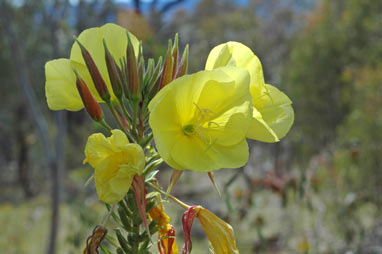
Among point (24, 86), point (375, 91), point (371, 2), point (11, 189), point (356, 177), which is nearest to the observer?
A: point (24, 86)

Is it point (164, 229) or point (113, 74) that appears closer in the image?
point (113, 74)

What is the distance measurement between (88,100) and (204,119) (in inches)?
8.4

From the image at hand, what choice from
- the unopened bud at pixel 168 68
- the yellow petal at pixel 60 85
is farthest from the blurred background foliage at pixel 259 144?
the unopened bud at pixel 168 68

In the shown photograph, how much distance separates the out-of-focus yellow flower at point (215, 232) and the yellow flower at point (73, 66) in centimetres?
29

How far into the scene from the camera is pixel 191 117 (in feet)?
2.16

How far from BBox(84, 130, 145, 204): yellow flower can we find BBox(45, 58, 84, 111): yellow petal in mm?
177

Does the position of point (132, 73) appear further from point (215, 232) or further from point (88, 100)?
point (215, 232)

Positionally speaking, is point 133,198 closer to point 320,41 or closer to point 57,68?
point 57,68

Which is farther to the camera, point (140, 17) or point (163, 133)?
point (140, 17)

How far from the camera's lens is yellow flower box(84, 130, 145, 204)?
566 mm

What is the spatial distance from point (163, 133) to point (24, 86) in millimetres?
2939

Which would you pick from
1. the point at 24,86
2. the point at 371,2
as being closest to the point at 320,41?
the point at 371,2

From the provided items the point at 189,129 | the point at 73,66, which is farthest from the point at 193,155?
the point at 73,66

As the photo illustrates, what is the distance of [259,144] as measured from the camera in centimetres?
1139
